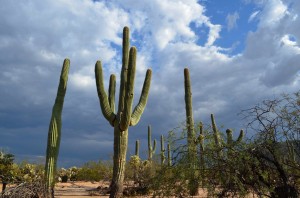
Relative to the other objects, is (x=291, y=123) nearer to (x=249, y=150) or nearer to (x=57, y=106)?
(x=249, y=150)

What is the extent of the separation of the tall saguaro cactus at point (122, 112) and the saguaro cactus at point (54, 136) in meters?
1.36

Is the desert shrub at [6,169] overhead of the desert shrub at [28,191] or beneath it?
overhead

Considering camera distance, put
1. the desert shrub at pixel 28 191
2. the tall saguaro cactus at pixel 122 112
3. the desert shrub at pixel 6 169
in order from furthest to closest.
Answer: the tall saguaro cactus at pixel 122 112 → the desert shrub at pixel 6 169 → the desert shrub at pixel 28 191

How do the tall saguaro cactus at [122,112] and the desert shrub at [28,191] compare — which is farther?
the tall saguaro cactus at [122,112]

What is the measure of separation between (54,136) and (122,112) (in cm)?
245

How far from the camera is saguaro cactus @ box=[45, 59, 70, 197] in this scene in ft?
38.5

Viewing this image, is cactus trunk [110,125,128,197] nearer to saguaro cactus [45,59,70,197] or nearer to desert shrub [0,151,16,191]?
saguaro cactus [45,59,70,197]

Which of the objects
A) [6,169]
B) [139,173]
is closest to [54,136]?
[6,169]

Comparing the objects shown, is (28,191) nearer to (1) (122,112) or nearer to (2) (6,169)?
(2) (6,169)

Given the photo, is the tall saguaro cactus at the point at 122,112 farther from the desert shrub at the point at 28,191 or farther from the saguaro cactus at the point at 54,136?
the desert shrub at the point at 28,191

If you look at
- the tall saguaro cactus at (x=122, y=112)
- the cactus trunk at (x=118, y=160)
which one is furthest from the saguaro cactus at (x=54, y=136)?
the cactus trunk at (x=118, y=160)

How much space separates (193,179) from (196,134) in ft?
2.73

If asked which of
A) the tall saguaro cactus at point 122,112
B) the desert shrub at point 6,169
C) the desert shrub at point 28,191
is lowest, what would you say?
the desert shrub at point 28,191

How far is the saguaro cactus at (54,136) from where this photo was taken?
1173 cm
